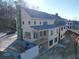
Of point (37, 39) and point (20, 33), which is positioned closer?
point (20, 33)

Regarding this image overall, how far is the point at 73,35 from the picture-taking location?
32812 mm

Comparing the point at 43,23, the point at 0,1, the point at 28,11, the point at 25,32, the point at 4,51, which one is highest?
the point at 0,1

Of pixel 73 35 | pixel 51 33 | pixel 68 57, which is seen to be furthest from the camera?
pixel 73 35

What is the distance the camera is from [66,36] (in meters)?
34.2

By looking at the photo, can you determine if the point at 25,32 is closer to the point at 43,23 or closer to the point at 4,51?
the point at 43,23

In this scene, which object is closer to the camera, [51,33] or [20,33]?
[20,33]

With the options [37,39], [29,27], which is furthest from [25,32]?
[37,39]

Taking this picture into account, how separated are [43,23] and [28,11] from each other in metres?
5.62

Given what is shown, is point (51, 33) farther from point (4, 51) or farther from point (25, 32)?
point (4, 51)

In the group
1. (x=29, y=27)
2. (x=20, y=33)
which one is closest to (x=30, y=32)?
(x=29, y=27)

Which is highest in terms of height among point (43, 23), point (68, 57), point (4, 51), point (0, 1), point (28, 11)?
point (0, 1)

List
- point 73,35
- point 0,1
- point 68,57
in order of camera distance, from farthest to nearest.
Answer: point 0,1 < point 73,35 < point 68,57

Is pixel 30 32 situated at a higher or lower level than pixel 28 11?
lower

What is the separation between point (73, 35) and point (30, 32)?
635 inches
